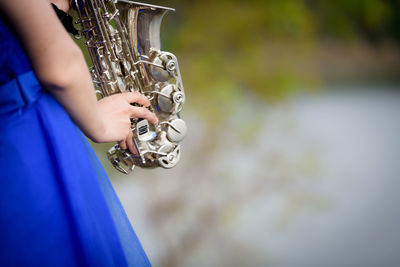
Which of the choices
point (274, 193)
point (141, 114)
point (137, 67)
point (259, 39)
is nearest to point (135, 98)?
point (141, 114)

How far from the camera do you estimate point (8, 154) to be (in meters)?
0.64

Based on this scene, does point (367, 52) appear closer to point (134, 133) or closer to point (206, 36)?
point (206, 36)

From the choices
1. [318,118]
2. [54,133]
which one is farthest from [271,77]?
[54,133]

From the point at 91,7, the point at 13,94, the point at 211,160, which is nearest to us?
the point at 13,94

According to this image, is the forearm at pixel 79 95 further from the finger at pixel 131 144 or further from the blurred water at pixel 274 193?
the blurred water at pixel 274 193

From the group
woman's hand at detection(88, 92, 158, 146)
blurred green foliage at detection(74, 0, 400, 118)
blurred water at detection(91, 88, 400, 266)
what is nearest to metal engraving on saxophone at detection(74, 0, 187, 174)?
woman's hand at detection(88, 92, 158, 146)

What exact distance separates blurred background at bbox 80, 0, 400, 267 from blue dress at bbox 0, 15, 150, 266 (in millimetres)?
2156

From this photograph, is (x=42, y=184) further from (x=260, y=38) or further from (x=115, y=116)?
(x=260, y=38)

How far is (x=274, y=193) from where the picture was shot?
10.4 ft

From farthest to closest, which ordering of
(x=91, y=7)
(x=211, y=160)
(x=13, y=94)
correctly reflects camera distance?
(x=211, y=160)
(x=91, y=7)
(x=13, y=94)

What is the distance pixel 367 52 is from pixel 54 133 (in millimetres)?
3375

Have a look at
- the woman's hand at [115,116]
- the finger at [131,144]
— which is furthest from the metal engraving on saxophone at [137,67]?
the woman's hand at [115,116]

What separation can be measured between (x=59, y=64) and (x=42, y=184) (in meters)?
0.21

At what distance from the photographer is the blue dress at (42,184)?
0.64 m
